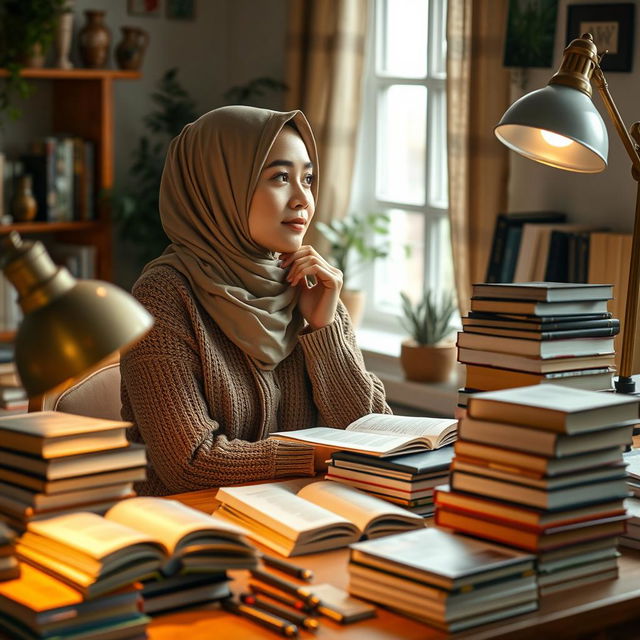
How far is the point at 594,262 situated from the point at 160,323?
1.44 m

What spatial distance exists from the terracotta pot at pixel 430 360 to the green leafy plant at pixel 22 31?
5.75 feet

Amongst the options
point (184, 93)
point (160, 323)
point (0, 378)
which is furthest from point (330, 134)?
point (160, 323)

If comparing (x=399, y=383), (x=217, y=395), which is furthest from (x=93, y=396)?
(x=399, y=383)

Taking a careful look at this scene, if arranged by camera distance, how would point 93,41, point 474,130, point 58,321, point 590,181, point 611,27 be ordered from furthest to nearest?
point 93,41 < point 474,130 < point 590,181 < point 611,27 < point 58,321

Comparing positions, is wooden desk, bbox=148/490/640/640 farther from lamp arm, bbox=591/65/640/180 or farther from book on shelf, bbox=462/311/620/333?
lamp arm, bbox=591/65/640/180

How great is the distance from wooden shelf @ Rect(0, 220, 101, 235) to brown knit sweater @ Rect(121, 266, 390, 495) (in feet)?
7.37

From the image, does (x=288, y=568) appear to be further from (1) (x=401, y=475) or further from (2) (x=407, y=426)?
(2) (x=407, y=426)

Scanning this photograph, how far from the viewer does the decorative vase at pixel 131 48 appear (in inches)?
177

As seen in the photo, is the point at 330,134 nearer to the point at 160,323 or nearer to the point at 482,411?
the point at 160,323

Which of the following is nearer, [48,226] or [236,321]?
[236,321]

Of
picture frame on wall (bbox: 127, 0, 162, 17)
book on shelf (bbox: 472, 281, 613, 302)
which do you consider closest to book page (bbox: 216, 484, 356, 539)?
book on shelf (bbox: 472, 281, 613, 302)

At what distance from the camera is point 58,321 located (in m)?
1.10

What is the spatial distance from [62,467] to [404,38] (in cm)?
340

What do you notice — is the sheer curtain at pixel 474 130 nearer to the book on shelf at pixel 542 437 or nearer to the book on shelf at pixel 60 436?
the book on shelf at pixel 542 437
